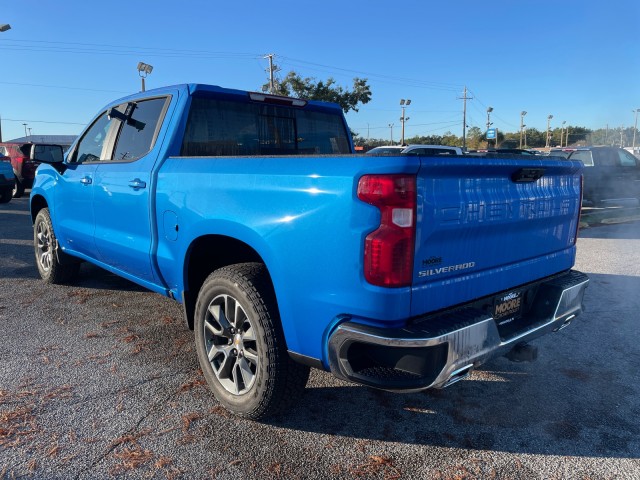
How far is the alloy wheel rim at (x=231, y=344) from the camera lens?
286 centimetres

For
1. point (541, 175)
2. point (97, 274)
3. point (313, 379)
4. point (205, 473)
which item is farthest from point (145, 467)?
point (97, 274)

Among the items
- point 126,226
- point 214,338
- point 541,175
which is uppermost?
point 541,175

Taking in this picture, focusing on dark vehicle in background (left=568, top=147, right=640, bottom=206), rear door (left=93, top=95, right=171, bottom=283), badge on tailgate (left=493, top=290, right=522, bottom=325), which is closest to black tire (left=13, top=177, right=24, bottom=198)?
rear door (left=93, top=95, right=171, bottom=283)

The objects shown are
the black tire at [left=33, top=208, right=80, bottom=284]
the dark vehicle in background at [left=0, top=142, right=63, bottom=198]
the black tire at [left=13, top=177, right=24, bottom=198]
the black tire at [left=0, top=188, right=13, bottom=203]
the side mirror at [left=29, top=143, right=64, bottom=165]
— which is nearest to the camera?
the side mirror at [left=29, top=143, right=64, bottom=165]

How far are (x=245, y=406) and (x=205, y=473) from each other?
460 mm

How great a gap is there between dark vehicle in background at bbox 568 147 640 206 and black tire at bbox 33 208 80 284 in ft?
40.6

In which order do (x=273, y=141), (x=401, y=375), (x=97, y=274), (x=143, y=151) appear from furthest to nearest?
(x=97, y=274) < (x=273, y=141) < (x=143, y=151) < (x=401, y=375)

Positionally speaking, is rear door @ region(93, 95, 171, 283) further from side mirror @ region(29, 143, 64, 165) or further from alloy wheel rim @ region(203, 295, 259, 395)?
side mirror @ region(29, 143, 64, 165)

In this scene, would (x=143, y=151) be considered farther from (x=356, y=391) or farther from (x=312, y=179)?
(x=356, y=391)

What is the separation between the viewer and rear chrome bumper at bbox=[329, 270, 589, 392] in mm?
2209

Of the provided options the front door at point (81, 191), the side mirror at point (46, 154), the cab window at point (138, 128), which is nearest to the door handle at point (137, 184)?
the cab window at point (138, 128)

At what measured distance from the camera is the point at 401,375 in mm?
2330

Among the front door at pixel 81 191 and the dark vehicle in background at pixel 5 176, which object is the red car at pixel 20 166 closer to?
the dark vehicle in background at pixel 5 176

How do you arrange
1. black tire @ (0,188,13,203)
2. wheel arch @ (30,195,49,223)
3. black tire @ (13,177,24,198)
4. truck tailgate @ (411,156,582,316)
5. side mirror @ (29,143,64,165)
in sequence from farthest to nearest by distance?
black tire @ (13,177,24,198) → black tire @ (0,188,13,203) → wheel arch @ (30,195,49,223) → side mirror @ (29,143,64,165) → truck tailgate @ (411,156,582,316)
